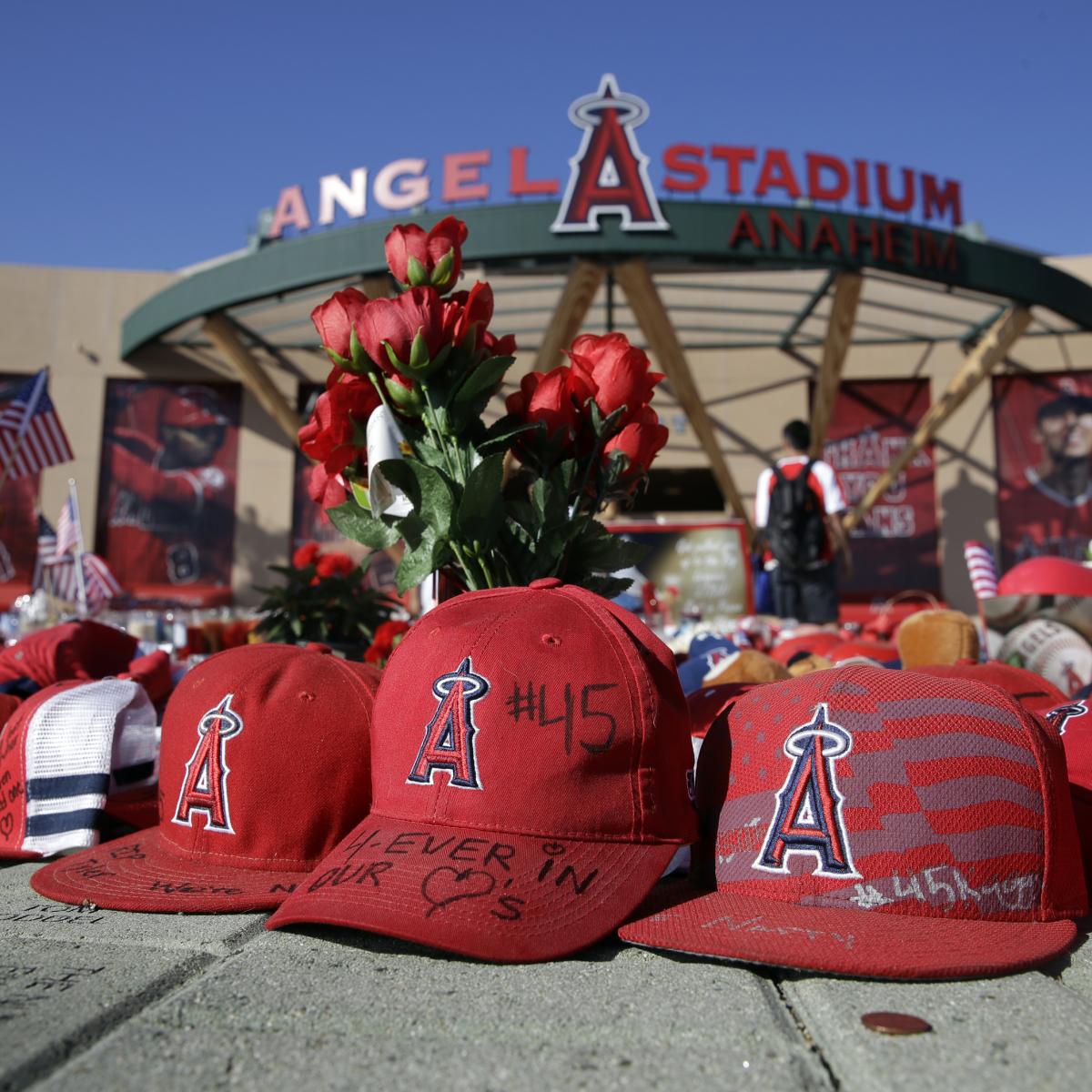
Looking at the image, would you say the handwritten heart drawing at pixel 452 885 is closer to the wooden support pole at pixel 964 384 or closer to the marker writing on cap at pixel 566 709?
the marker writing on cap at pixel 566 709

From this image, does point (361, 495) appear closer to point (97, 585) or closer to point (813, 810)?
point (813, 810)

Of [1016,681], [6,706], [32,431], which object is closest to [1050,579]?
[1016,681]

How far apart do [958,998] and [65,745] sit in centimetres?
155

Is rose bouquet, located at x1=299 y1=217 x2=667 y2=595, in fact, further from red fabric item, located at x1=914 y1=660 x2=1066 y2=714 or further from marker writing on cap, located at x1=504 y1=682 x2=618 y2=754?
red fabric item, located at x1=914 y1=660 x2=1066 y2=714

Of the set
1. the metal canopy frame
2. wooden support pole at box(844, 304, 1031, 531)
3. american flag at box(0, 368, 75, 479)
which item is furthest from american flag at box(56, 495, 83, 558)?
wooden support pole at box(844, 304, 1031, 531)

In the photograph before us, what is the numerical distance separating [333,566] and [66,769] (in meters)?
1.55

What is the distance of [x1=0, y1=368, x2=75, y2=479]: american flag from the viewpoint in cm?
666

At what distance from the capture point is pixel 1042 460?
12883 millimetres

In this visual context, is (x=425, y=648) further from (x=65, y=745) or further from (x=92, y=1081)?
(x=65, y=745)

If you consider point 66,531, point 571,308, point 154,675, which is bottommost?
point 154,675

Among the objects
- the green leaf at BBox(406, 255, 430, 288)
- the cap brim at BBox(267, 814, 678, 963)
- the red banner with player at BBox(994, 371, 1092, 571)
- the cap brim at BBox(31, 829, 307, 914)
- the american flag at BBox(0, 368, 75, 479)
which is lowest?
the cap brim at BBox(31, 829, 307, 914)

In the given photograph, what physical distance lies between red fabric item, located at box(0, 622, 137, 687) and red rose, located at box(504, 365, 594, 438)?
57.3 inches

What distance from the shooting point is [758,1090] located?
0.79 m

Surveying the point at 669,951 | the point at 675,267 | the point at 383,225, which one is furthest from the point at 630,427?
the point at 675,267
